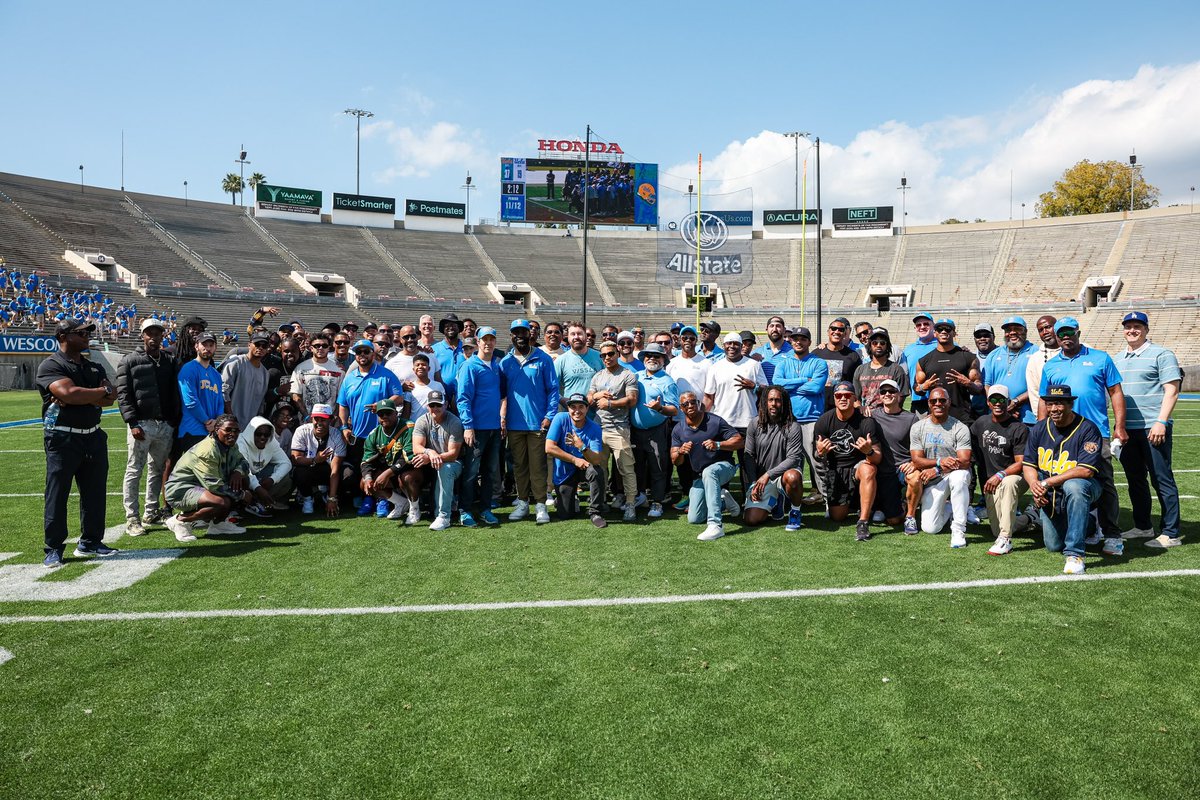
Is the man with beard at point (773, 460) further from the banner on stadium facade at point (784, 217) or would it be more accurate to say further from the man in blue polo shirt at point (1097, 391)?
the banner on stadium facade at point (784, 217)

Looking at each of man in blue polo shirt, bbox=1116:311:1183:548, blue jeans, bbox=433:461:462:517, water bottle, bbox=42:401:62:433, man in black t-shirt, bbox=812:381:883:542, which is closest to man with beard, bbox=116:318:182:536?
water bottle, bbox=42:401:62:433

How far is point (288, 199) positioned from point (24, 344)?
29.1 metres

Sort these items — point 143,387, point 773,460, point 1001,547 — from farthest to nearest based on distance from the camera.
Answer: point 773,460 < point 143,387 < point 1001,547

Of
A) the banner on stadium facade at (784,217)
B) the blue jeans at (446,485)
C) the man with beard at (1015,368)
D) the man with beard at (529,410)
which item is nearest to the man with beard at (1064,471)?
the man with beard at (1015,368)

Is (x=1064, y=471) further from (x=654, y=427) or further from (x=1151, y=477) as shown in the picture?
(x=654, y=427)

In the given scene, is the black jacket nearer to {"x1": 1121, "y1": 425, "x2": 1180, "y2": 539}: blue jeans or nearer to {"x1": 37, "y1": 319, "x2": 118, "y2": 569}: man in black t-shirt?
{"x1": 37, "y1": 319, "x2": 118, "y2": 569}: man in black t-shirt

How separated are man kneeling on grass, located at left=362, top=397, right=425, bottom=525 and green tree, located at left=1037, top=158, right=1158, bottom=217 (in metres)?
64.9

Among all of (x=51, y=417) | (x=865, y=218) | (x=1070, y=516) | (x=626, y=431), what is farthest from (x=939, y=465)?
(x=865, y=218)

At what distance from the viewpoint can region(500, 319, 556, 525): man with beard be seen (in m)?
7.48

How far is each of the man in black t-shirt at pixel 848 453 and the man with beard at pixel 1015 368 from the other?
4.49 ft

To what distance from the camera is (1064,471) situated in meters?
5.73

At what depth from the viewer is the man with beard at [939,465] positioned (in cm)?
643

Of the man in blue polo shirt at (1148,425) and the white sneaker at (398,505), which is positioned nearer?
the man in blue polo shirt at (1148,425)

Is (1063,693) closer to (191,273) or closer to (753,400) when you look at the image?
(753,400)
